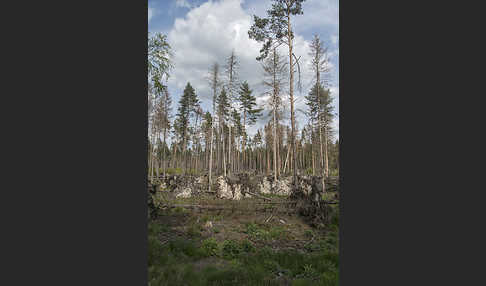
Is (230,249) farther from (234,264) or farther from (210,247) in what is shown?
(234,264)

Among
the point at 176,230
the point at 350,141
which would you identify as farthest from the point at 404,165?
the point at 176,230

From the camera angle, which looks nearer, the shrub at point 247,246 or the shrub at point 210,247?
the shrub at point 210,247

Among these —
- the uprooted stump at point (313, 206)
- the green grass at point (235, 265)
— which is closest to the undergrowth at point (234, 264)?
the green grass at point (235, 265)

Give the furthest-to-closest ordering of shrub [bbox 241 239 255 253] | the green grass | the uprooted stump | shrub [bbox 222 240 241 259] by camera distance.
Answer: the uprooted stump
shrub [bbox 241 239 255 253]
shrub [bbox 222 240 241 259]
the green grass

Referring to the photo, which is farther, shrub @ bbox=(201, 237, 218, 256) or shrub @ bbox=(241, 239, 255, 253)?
shrub @ bbox=(241, 239, 255, 253)

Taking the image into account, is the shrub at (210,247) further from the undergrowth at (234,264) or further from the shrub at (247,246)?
the shrub at (247,246)

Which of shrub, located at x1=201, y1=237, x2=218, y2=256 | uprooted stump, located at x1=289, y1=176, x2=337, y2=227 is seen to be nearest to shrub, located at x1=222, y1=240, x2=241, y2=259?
shrub, located at x1=201, y1=237, x2=218, y2=256

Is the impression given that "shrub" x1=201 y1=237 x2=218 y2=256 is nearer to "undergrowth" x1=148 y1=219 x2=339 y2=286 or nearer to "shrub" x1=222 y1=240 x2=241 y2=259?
"undergrowth" x1=148 y1=219 x2=339 y2=286

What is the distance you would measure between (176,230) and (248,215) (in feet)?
8.32

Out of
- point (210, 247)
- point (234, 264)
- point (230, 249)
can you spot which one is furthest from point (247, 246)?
point (234, 264)

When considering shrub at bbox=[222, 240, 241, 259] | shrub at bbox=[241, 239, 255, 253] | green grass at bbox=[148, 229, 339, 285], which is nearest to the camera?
green grass at bbox=[148, 229, 339, 285]

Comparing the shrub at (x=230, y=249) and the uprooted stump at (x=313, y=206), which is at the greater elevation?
the uprooted stump at (x=313, y=206)

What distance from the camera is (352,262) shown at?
63.2 inches
